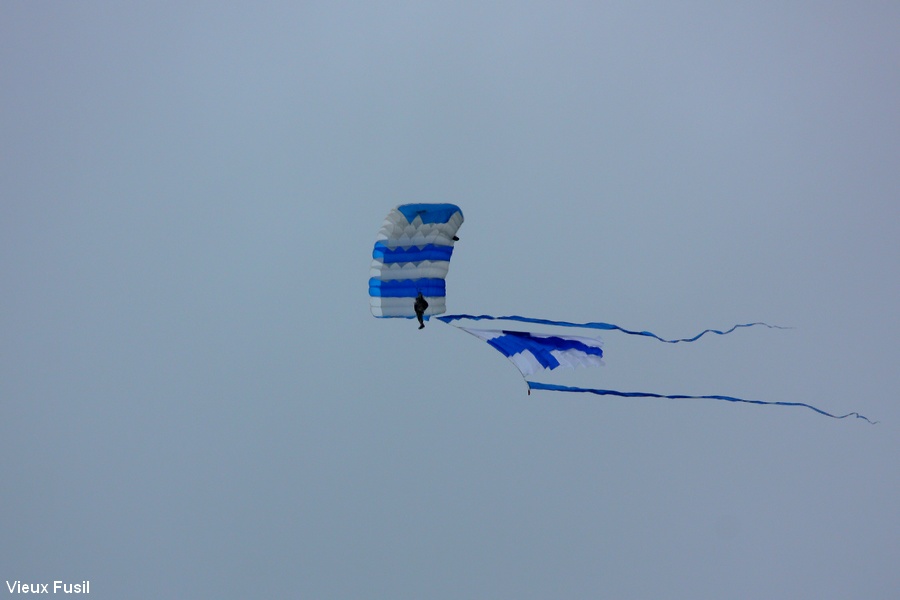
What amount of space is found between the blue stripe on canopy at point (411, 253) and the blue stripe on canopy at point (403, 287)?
33 cm

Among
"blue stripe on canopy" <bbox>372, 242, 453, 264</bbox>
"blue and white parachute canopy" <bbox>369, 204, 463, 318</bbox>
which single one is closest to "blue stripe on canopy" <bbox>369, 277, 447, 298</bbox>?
"blue and white parachute canopy" <bbox>369, 204, 463, 318</bbox>

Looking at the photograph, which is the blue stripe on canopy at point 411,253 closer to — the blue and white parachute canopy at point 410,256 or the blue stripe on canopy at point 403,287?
the blue and white parachute canopy at point 410,256

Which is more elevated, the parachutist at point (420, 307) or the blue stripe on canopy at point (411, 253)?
the blue stripe on canopy at point (411, 253)

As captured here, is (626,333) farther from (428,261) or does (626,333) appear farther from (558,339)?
(428,261)

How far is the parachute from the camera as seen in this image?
17406 millimetres

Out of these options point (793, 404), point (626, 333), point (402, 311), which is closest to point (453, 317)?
point (402, 311)

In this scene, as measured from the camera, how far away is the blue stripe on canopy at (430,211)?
17922 millimetres

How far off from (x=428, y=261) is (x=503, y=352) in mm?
2219

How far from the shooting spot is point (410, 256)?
18234mm

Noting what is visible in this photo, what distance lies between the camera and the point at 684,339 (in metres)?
16.6

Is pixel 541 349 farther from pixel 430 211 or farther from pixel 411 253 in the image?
pixel 430 211

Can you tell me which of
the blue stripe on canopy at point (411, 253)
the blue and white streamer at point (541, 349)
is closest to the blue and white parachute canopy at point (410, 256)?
the blue stripe on canopy at point (411, 253)

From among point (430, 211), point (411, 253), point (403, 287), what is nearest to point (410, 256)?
point (411, 253)

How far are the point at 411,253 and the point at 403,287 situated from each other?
1.77 feet
